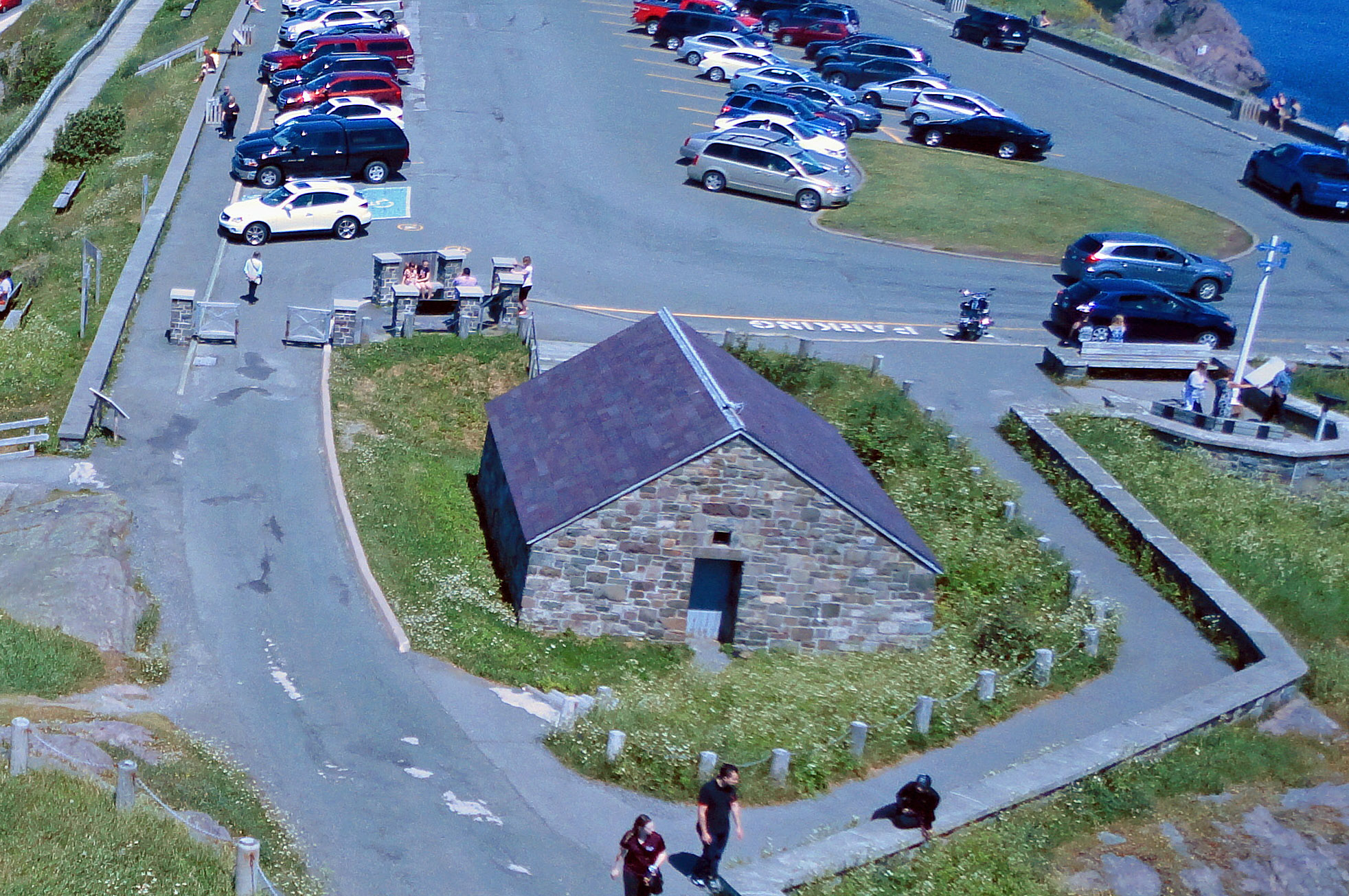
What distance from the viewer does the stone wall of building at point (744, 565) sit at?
2100 cm

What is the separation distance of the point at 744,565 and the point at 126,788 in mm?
9946

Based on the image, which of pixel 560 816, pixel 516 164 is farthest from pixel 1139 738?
pixel 516 164

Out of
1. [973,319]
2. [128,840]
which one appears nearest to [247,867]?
[128,840]

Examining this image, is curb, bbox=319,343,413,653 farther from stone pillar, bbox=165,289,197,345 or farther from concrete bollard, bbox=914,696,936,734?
concrete bollard, bbox=914,696,936,734

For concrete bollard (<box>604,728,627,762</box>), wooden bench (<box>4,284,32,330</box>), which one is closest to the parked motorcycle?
concrete bollard (<box>604,728,627,762</box>)

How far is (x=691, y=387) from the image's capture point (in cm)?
2239

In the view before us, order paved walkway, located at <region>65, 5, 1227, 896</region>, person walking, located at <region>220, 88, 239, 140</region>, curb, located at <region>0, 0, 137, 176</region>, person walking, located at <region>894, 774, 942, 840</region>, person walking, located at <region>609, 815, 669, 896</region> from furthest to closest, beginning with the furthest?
curb, located at <region>0, 0, 137, 176</region>, person walking, located at <region>220, 88, 239, 140</region>, paved walkway, located at <region>65, 5, 1227, 896</region>, person walking, located at <region>894, 774, 942, 840</region>, person walking, located at <region>609, 815, 669, 896</region>

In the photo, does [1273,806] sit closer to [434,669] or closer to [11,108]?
[434,669]

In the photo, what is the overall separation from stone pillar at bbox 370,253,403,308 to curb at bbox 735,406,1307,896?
1643cm

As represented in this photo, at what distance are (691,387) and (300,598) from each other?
678cm

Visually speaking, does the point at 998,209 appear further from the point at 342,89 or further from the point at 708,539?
the point at 708,539

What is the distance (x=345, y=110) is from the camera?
43.8m

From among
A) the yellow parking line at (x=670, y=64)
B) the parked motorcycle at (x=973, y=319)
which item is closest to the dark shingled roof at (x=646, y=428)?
the parked motorcycle at (x=973, y=319)

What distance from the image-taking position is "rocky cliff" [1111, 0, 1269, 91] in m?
108
